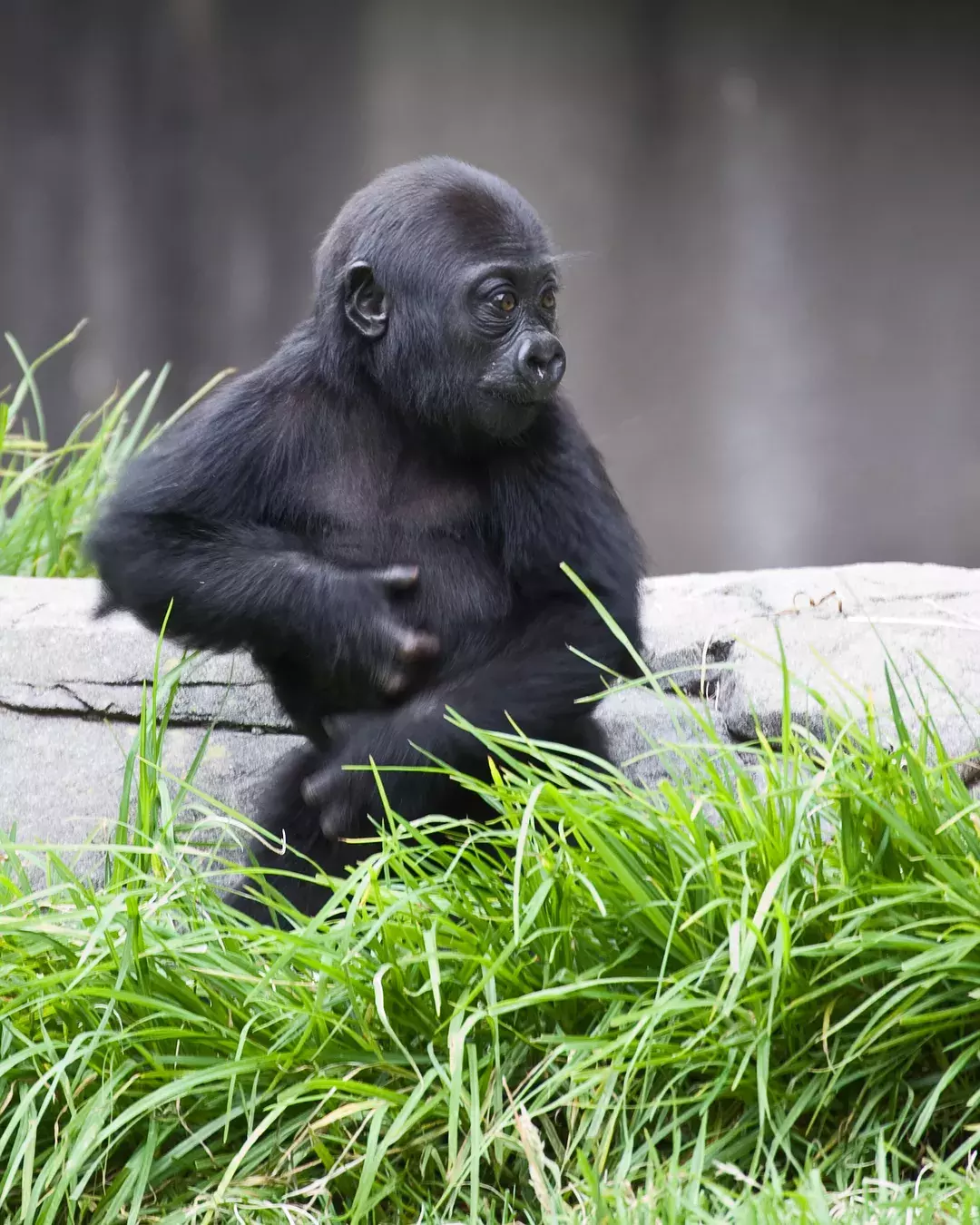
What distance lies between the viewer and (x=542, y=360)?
303 centimetres

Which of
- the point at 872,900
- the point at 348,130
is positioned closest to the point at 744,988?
the point at 872,900

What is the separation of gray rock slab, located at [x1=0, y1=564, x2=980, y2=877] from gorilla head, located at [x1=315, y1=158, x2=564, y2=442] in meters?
1.04

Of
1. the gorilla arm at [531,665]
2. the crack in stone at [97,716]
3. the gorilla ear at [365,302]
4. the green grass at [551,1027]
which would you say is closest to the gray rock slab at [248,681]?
the crack in stone at [97,716]

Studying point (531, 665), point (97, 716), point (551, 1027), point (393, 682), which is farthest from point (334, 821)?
point (97, 716)

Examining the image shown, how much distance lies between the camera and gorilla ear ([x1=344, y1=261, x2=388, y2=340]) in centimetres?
316

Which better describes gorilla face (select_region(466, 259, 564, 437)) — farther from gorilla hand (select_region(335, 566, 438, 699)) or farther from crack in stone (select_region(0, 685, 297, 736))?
crack in stone (select_region(0, 685, 297, 736))

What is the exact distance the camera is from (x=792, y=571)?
15.5 ft

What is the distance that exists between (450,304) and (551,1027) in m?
1.45

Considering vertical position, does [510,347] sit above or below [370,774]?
above

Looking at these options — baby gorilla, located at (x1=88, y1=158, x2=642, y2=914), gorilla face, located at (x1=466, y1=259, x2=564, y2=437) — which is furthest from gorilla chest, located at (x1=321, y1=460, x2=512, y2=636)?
gorilla face, located at (x1=466, y1=259, x2=564, y2=437)

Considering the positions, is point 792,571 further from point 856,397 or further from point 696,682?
point 856,397

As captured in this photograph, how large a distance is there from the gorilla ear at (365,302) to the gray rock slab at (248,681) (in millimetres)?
1124

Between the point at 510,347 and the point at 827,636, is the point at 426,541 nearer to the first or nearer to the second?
the point at 510,347

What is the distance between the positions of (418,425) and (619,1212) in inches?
68.4
